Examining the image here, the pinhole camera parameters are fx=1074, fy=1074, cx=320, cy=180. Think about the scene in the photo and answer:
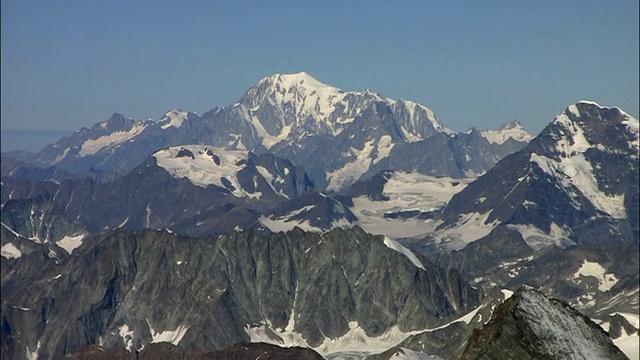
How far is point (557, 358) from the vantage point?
195 ft

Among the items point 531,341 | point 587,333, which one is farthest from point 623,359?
point 531,341

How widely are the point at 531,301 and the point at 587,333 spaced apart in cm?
424

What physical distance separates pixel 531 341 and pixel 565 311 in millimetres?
3493

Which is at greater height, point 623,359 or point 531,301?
point 531,301

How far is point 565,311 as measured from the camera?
204 ft

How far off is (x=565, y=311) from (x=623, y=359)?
4.73m

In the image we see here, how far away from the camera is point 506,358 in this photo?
60438 millimetres

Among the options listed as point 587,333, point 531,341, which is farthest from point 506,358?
point 587,333

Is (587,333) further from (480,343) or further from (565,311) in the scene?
(480,343)

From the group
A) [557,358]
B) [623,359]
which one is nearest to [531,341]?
[557,358]

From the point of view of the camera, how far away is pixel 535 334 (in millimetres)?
60188

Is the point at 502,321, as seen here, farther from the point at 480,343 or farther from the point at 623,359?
the point at 623,359

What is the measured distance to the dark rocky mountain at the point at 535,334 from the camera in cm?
5984

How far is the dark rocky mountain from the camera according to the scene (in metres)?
59.8
